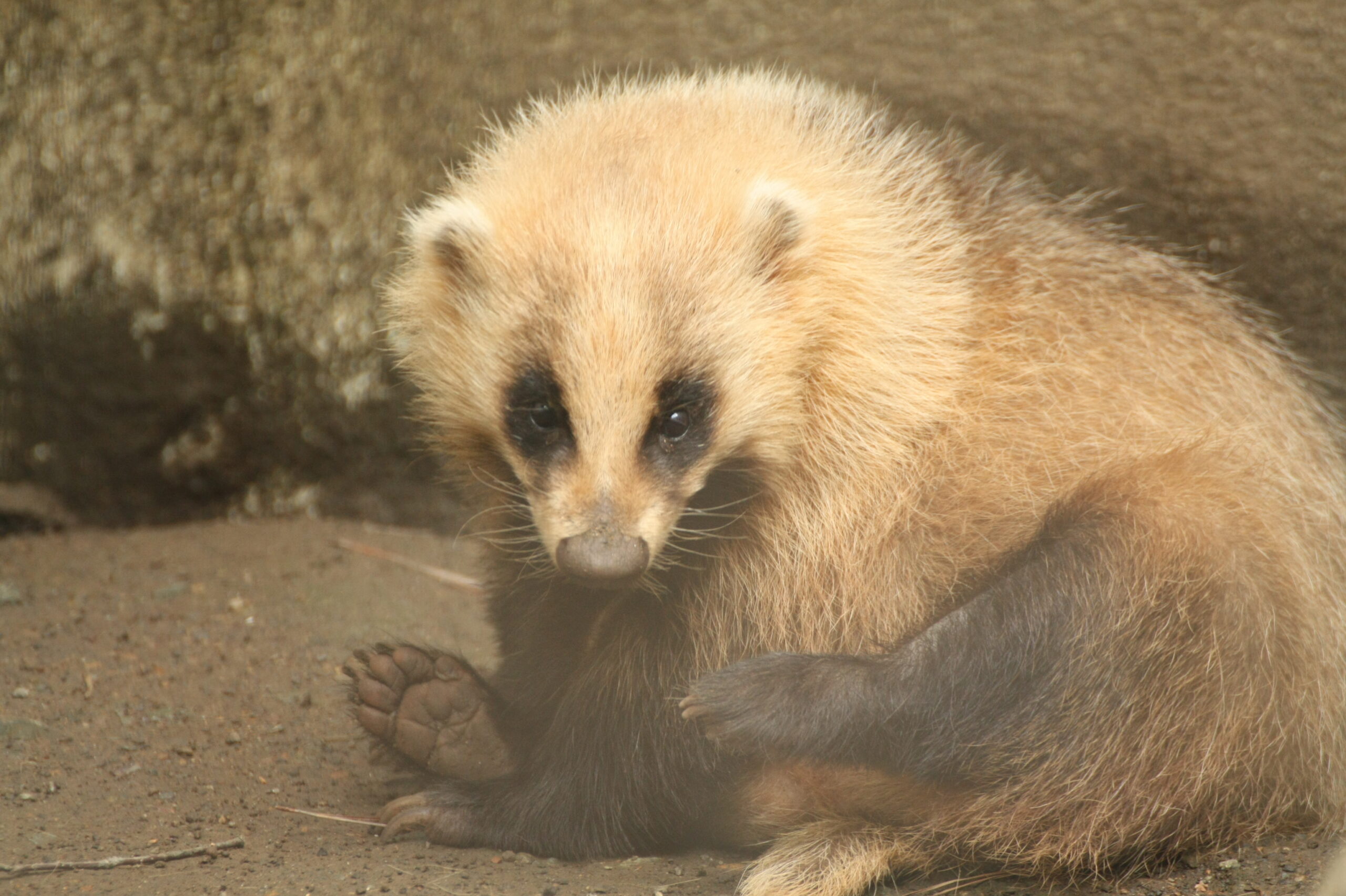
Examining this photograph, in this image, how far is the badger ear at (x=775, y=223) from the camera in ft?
11.2

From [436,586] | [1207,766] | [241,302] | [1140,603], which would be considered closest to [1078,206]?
[1140,603]

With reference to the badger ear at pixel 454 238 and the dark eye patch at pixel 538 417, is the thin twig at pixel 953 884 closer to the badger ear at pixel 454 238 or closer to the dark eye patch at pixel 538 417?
the dark eye patch at pixel 538 417

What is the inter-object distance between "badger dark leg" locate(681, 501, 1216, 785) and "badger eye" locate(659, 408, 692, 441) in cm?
69

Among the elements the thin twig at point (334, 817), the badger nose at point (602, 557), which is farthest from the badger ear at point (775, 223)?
the thin twig at point (334, 817)

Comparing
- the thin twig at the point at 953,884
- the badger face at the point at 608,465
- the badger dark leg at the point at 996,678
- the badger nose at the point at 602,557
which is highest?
the badger face at the point at 608,465

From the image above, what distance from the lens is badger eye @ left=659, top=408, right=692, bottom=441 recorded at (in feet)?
10.8

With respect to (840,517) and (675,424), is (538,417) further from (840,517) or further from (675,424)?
(840,517)

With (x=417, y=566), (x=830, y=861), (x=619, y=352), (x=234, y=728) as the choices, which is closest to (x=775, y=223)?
(x=619, y=352)

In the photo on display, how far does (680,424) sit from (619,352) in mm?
272

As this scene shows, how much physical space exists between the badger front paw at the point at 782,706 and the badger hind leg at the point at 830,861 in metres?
0.35

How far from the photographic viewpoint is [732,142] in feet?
12.2

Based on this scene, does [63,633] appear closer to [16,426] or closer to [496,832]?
[16,426]

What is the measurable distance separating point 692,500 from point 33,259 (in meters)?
3.99

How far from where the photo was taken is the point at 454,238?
3.53 m
